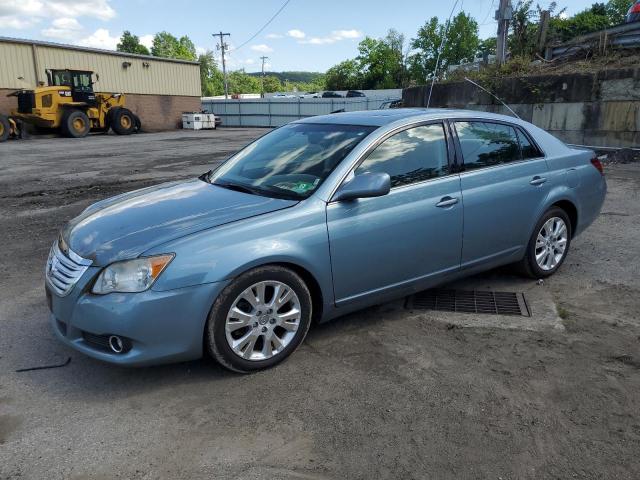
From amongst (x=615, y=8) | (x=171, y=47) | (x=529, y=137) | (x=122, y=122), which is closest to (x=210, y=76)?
(x=171, y=47)

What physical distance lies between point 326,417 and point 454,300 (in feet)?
6.69

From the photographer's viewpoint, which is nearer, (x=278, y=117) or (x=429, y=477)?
(x=429, y=477)

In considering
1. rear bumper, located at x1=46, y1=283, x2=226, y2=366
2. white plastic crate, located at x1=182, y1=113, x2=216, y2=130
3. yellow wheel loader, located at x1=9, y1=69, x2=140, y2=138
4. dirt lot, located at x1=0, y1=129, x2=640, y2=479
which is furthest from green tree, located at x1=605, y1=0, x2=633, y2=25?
rear bumper, located at x1=46, y1=283, x2=226, y2=366

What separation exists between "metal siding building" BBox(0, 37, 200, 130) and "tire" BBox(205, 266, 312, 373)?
29394 mm

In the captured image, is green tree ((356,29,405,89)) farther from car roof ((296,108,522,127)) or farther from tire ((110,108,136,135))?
car roof ((296,108,522,127))

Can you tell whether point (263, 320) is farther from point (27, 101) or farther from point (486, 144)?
point (27, 101)

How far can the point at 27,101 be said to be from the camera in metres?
25.0

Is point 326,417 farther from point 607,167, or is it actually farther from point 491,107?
point 491,107

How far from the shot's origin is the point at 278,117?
141 ft

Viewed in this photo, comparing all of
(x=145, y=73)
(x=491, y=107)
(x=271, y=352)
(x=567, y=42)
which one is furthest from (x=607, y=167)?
(x=145, y=73)

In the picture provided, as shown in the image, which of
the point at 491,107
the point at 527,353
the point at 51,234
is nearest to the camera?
the point at 527,353

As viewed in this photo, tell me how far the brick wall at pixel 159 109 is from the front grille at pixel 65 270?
3556 cm

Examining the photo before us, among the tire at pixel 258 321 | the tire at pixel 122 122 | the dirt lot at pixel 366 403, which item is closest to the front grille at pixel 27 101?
the tire at pixel 122 122

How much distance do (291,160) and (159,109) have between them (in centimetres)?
3746
